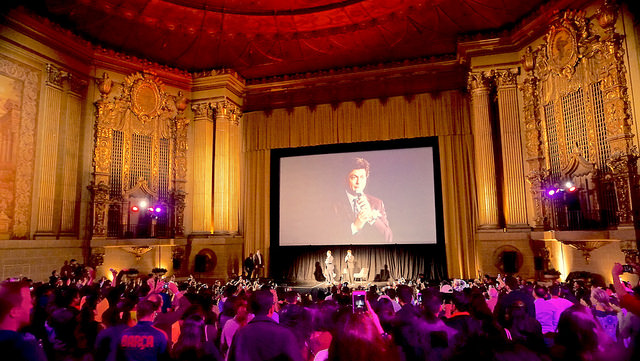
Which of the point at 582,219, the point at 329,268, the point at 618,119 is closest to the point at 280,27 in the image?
the point at 329,268

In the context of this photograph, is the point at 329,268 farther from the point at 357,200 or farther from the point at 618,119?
the point at 618,119

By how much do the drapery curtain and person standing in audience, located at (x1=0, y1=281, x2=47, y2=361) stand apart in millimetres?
17467

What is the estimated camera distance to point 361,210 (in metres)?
19.6

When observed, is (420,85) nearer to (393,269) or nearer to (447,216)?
(447,216)

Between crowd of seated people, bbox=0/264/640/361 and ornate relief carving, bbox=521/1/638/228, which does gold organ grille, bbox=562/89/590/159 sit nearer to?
ornate relief carving, bbox=521/1/638/228

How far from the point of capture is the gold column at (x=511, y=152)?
15.6 m

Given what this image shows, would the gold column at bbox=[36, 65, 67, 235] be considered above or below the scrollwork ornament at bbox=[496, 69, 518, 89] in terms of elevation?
below

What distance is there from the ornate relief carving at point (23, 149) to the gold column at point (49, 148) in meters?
0.32

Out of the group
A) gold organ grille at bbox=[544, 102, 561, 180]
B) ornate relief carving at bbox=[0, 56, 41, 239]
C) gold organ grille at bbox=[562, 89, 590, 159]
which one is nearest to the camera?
gold organ grille at bbox=[562, 89, 590, 159]

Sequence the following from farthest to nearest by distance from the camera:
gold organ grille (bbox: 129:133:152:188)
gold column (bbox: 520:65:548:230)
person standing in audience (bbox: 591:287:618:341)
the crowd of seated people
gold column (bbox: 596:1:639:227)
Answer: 1. gold organ grille (bbox: 129:133:152:188)
2. gold column (bbox: 520:65:548:230)
3. gold column (bbox: 596:1:639:227)
4. person standing in audience (bbox: 591:287:618:341)
5. the crowd of seated people

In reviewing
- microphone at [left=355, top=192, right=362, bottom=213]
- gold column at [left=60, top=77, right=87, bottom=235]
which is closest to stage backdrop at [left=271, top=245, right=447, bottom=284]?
microphone at [left=355, top=192, right=362, bottom=213]

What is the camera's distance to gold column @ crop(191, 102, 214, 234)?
19344 mm

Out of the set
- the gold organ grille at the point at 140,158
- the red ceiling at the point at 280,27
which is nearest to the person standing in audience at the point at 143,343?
the red ceiling at the point at 280,27

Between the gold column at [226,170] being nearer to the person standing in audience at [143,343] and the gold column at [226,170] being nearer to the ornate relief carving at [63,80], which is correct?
the ornate relief carving at [63,80]
